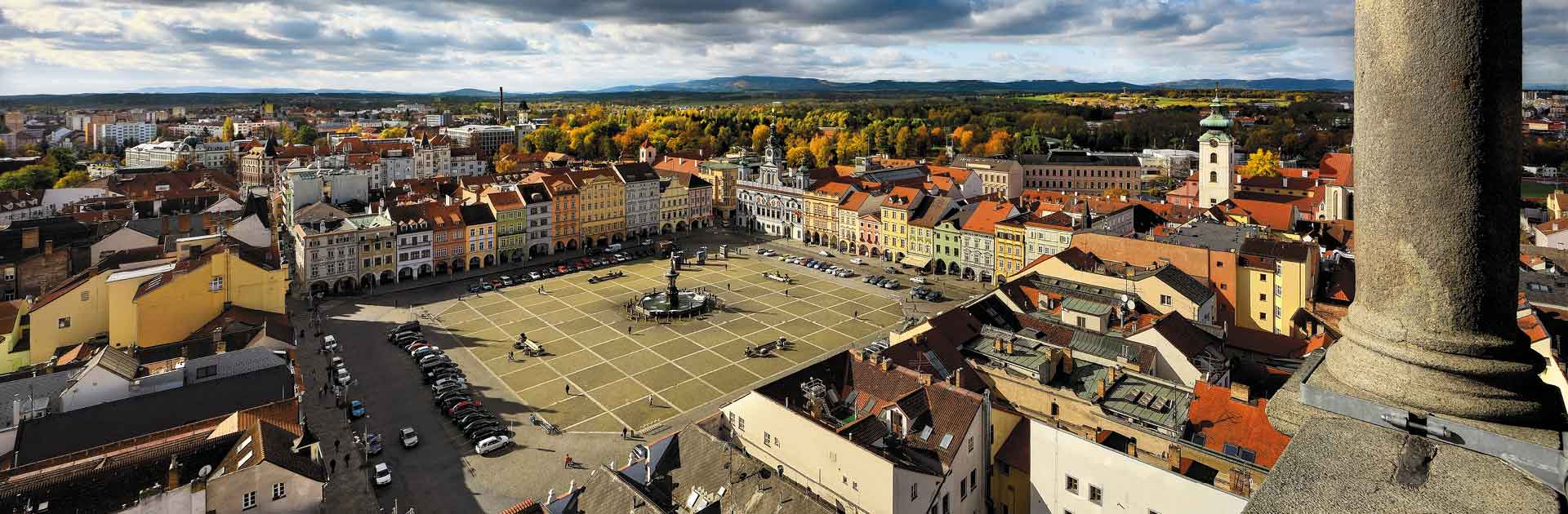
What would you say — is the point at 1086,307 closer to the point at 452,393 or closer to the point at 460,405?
the point at 460,405

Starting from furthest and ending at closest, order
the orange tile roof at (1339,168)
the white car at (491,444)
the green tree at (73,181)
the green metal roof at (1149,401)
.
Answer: the green tree at (73,181) < the orange tile roof at (1339,168) < the white car at (491,444) < the green metal roof at (1149,401)

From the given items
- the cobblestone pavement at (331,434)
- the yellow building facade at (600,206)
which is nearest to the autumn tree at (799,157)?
the yellow building facade at (600,206)

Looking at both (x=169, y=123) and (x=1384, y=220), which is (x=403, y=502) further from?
(x=169, y=123)

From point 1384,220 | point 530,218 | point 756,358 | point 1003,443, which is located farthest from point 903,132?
point 1384,220

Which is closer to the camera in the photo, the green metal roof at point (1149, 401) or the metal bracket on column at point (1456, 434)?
the metal bracket on column at point (1456, 434)

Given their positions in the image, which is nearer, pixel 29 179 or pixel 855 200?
pixel 855 200

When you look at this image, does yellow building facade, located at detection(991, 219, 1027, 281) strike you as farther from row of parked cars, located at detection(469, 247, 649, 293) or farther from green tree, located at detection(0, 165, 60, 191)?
green tree, located at detection(0, 165, 60, 191)

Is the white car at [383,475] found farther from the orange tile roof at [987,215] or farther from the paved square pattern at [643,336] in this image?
the orange tile roof at [987,215]

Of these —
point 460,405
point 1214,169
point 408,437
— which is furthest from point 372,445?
point 1214,169
